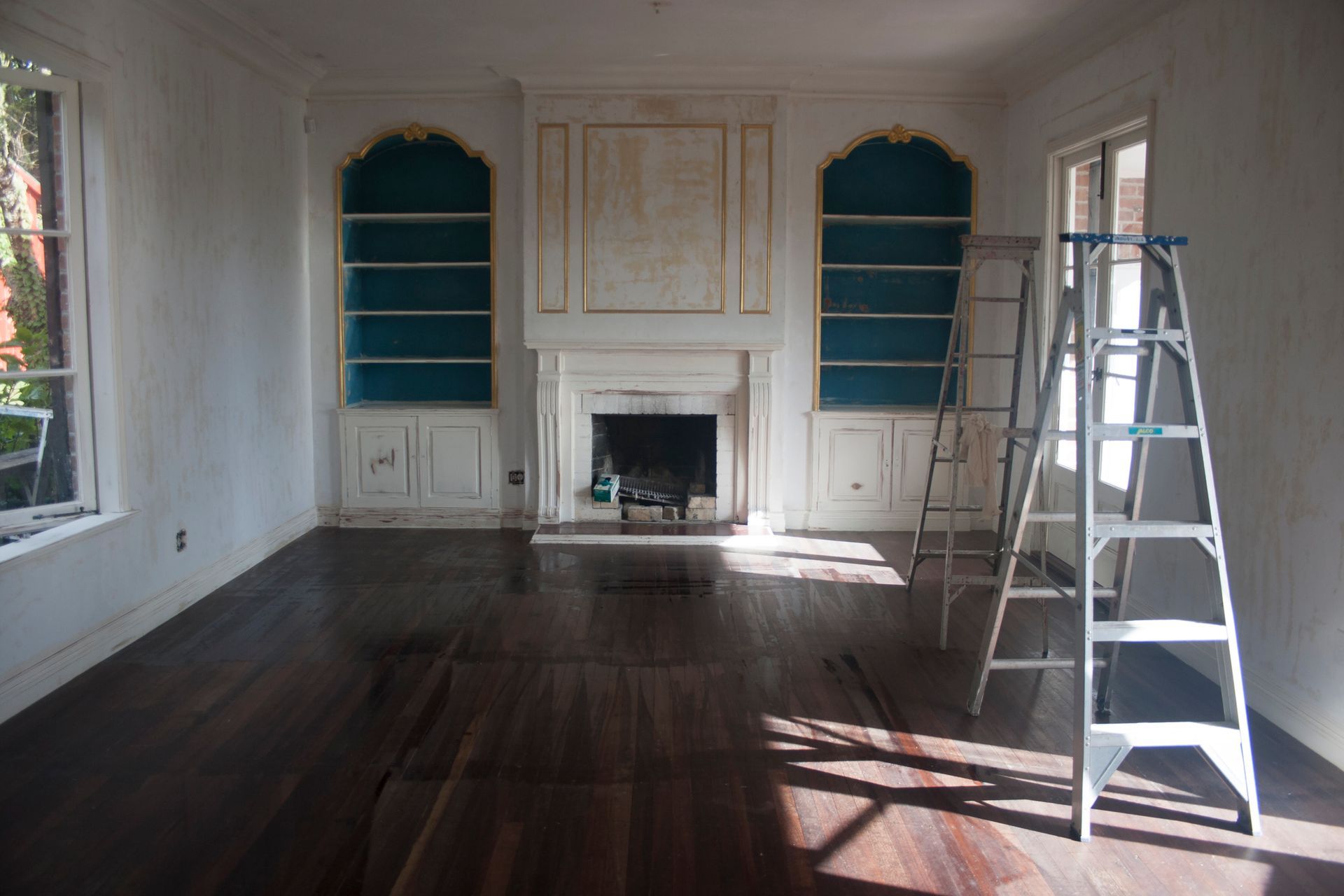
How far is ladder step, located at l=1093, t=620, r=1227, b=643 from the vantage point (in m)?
2.80

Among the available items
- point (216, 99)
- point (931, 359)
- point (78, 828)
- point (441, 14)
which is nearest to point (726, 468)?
point (931, 359)

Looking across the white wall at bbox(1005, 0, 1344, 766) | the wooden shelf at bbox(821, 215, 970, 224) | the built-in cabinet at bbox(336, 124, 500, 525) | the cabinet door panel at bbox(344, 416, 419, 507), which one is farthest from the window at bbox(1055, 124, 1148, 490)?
the cabinet door panel at bbox(344, 416, 419, 507)

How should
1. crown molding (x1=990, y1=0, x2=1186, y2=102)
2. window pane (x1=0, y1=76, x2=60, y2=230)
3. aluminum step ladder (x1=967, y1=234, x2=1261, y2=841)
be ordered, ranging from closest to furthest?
aluminum step ladder (x1=967, y1=234, x2=1261, y2=841)
window pane (x1=0, y1=76, x2=60, y2=230)
crown molding (x1=990, y1=0, x2=1186, y2=102)

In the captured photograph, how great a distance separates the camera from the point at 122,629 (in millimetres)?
4129

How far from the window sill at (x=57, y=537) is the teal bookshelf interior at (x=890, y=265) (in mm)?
4221

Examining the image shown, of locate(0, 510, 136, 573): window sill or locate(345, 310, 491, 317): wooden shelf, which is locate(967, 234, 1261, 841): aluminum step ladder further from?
locate(345, 310, 491, 317): wooden shelf

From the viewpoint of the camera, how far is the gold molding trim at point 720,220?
6.17 m

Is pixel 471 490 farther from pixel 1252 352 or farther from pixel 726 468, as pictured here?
pixel 1252 352

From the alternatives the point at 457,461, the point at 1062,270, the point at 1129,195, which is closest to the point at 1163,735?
the point at 1129,195

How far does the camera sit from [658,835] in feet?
8.80

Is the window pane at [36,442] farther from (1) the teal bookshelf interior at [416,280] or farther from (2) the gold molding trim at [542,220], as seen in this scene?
(2) the gold molding trim at [542,220]

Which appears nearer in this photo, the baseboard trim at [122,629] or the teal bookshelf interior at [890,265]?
the baseboard trim at [122,629]

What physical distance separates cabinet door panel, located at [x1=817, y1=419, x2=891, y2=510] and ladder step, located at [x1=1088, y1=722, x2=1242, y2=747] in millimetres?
3755

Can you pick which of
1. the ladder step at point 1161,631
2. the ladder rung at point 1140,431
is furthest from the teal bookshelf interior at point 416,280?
the ladder step at point 1161,631
